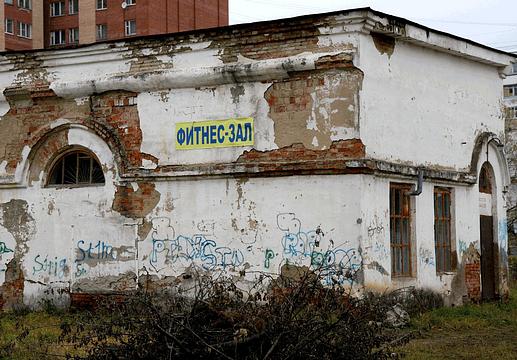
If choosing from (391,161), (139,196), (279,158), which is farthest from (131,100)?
(391,161)

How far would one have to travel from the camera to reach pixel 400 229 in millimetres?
13070

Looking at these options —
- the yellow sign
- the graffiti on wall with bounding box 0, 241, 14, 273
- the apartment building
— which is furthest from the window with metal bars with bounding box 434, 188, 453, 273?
the apartment building

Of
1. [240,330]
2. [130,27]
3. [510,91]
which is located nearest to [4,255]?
[240,330]

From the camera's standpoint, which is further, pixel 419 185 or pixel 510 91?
pixel 510 91

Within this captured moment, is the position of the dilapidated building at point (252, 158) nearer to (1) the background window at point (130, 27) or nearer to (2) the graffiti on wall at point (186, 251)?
(2) the graffiti on wall at point (186, 251)

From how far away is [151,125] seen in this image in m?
13.4

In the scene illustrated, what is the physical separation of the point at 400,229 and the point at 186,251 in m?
3.25

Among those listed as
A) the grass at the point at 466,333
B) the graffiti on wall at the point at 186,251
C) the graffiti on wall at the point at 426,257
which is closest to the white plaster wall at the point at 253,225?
the graffiti on wall at the point at 186,251

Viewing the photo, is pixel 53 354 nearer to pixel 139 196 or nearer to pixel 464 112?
pixel 139 196

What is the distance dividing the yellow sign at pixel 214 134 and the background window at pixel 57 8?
40.4m

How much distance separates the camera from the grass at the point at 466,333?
10055 mm

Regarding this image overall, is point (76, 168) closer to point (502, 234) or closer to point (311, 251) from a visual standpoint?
point (311, 251)

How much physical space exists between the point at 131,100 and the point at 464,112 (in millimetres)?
5590

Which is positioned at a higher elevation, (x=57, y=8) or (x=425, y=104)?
(x=57, y=8)
